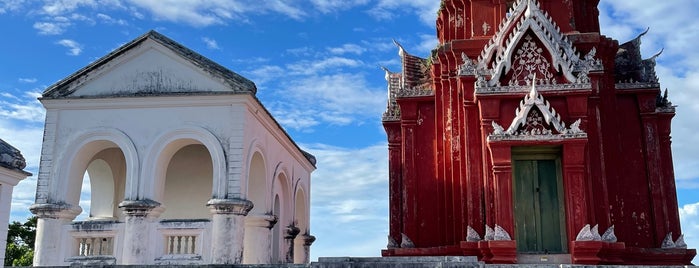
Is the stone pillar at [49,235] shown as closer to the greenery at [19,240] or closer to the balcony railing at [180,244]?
the balcony railing at [180,244]

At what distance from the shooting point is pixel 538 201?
13.1 meters

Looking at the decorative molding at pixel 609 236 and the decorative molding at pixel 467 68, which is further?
the decorative molding at pixel 467 68

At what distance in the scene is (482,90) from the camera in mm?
13094

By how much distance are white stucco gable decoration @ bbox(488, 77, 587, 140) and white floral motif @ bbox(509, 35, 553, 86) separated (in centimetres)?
47

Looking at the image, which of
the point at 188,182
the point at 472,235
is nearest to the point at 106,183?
the point at 188,182

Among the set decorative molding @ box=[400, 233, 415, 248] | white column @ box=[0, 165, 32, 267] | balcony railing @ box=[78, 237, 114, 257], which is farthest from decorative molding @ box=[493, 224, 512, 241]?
white column @ box=[0, 165, 32, 267]

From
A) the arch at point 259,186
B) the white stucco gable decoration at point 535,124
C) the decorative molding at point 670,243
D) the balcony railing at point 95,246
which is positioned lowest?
the balcony railing at point 95,246

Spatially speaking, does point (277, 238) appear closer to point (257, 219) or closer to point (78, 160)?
point (257, 219)

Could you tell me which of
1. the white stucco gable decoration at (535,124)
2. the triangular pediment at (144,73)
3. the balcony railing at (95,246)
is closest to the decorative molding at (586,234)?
the white stucco gable decoration at (535,124)

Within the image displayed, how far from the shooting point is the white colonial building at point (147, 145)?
1348 cm

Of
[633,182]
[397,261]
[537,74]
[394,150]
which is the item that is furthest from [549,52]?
[397,261]

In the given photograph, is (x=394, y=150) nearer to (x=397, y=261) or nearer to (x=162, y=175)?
(x=162, y=175)

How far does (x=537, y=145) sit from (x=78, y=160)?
30.5 feet

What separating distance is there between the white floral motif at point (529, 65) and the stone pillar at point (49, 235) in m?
9.42
